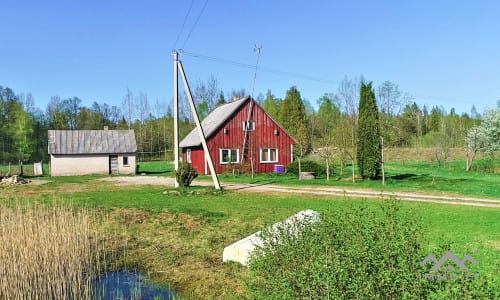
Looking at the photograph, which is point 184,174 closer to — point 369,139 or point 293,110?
point 369,139

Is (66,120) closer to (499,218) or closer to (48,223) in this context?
(48,223)

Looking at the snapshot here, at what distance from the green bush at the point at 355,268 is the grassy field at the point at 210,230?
3.41 feet

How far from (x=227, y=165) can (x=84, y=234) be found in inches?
863

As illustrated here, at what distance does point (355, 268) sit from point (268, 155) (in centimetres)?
2910

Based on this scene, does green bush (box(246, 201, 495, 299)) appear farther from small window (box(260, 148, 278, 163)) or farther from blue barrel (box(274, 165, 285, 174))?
small window (box(260, 148, 278, 163))

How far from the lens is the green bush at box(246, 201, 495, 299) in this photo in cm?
316

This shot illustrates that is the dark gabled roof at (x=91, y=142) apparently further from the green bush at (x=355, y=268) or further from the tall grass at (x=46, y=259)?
the green bush at (x=355, y=268)

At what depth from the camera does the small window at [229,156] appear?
30.7 metres

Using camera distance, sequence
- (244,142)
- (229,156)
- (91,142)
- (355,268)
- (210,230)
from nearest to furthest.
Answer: (355,268) < (210,230) < (229,156) < (244,142) < (91,142)

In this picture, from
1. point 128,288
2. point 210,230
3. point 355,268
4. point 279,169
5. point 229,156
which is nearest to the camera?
point 355,268

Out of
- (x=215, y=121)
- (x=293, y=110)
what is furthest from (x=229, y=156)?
(x=293, y=110)

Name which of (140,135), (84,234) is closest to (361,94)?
(84,234)

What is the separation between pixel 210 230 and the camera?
10250mm

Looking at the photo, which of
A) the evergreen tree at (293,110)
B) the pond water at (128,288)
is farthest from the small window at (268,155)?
the pond water at (128,288)
